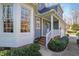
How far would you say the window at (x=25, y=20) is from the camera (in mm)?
7545

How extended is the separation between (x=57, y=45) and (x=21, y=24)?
143cm

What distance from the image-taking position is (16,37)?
24.2 ft

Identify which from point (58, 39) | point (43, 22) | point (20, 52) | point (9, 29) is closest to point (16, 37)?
point (9, 29)

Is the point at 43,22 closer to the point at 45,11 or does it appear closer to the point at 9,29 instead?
the point at 45,11

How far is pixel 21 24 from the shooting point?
749cm

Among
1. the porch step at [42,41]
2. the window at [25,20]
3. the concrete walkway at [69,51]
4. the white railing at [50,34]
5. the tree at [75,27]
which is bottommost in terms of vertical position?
the concrete walkway at [69,51]

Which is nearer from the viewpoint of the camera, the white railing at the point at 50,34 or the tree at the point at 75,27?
the tree at the point at 75,27

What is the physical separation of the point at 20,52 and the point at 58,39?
6.46 feet

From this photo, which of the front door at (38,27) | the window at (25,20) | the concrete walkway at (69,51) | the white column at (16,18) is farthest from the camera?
the front door at (38,27)

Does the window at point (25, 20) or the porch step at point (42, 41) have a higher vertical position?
the window at point (25, 20)

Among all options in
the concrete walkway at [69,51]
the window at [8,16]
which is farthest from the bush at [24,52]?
the window at [8,16]

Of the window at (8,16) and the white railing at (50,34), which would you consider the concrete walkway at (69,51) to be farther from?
the window at (8,16)

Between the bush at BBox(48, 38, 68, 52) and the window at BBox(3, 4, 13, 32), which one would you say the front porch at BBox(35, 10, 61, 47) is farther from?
the window at BBox(3, 4, 13, 32)

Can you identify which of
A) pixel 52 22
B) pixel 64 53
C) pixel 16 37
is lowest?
pixel 64 53
